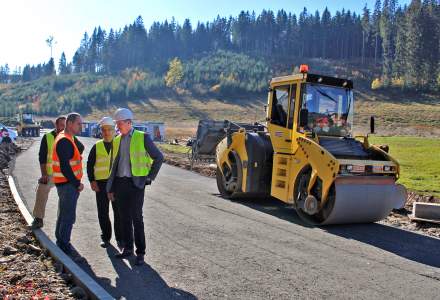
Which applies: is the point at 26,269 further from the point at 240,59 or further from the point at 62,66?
the point at 62,66

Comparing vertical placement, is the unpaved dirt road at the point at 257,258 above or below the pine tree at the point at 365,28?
below

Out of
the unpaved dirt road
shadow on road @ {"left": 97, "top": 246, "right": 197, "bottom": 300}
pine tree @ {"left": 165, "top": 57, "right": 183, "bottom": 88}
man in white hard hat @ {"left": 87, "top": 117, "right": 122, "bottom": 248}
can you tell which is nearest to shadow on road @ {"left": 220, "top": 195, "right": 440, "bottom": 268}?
the unpaved dirt road

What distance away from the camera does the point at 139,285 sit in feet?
18.6

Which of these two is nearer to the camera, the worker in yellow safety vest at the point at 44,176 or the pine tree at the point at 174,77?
the worker in yellow safety vest at the point at 44,176

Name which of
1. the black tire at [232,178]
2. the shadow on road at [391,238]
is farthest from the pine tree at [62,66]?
the shadow on road at [391,238]

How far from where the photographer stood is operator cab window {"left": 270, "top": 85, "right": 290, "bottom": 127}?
10.4m

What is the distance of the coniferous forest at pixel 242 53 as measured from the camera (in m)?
95.8

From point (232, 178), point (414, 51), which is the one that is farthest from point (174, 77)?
point (232, 178)

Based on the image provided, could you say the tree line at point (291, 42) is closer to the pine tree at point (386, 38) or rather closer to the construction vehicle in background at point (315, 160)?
the pine tree at point (386, 38)

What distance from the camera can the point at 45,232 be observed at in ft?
26.0

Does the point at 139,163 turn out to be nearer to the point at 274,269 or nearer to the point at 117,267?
the point at 117,267

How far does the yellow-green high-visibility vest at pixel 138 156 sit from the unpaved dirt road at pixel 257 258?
48.4 inches

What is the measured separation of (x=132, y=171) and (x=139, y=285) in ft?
4.68

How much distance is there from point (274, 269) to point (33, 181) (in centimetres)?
980
